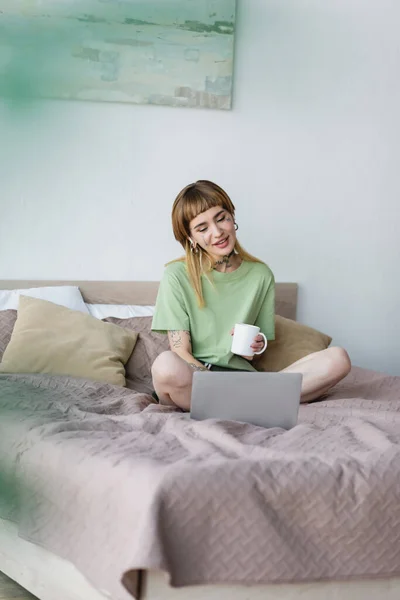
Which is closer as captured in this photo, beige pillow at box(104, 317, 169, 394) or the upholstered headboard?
beige pillow at box(104, 317, 169, 394)

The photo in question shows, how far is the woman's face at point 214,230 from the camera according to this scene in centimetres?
271

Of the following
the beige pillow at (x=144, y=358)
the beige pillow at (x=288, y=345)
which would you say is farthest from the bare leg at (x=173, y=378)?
the beige pillow at (x=288, y=345)

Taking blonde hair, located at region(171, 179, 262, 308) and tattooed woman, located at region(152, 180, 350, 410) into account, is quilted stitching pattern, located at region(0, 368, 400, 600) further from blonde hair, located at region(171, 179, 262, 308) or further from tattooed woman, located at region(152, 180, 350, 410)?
blonde hair, located at region(171, 179, 262, 308)

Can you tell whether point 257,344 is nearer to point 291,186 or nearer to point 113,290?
point 113,290

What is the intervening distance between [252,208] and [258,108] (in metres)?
0.40

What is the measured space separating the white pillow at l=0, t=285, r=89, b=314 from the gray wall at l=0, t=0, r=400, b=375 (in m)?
0.17

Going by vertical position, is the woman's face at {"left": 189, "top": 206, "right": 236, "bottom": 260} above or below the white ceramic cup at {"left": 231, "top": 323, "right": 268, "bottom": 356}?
above

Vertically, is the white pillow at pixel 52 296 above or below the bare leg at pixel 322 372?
above

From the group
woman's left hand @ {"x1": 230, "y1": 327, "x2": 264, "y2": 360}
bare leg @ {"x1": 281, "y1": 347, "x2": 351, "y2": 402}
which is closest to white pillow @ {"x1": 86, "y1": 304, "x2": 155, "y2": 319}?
woman's left hand @ {"x1": 230, "y1": 327, "x2": 264, "y2": 360}

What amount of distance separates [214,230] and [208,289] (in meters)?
0.21

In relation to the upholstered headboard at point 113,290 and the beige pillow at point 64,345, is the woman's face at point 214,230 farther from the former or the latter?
the upholstered headboard at point 113,290

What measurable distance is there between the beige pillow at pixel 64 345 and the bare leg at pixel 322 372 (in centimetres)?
58

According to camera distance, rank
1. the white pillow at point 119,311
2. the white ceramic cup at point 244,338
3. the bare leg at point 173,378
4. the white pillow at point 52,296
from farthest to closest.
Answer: the white pillow at point 119,311 < the white pillow at point 52,296 < the white ceramic cup at point 244,338 < the bare leg at point 173,378

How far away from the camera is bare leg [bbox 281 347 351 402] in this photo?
253 centimetres
